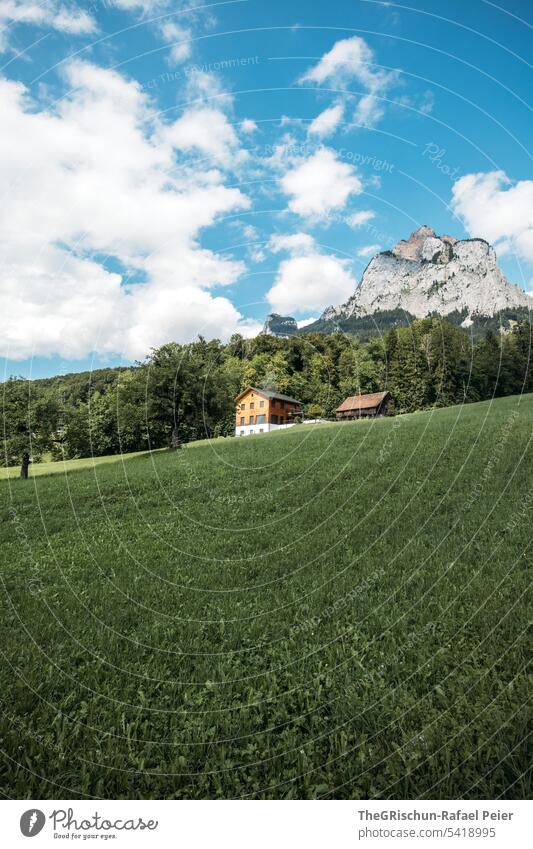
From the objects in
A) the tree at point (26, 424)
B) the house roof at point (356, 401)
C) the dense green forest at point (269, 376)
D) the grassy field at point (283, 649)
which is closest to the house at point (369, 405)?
the house roof at point (356, 401)

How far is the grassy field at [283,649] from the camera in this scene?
137 inches

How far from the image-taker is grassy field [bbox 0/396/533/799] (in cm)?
348

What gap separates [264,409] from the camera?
14070 mm

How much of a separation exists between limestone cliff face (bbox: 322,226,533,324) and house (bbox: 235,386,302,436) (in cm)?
420

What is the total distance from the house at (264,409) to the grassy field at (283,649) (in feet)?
9.80

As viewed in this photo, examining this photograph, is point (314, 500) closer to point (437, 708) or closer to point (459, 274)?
point (459, 274)

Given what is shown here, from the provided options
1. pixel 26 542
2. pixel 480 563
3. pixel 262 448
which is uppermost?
pixel 262 448

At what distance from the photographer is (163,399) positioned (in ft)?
74.3
